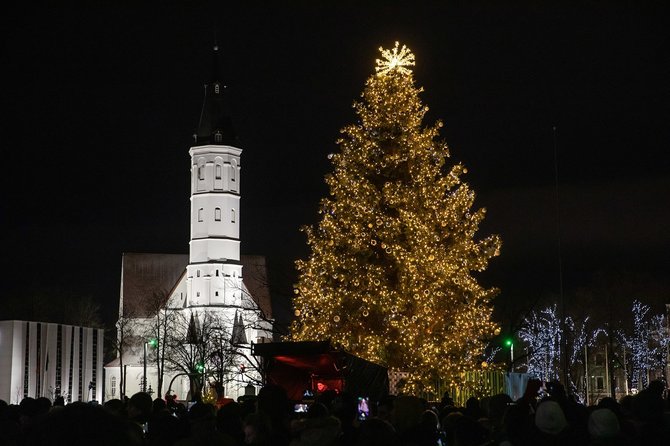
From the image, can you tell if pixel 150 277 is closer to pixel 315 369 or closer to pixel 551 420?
pixel 315 369

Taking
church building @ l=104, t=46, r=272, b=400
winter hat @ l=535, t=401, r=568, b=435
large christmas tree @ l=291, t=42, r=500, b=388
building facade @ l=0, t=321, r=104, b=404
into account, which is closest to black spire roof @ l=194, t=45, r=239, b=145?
church building @ l=104, t=46, r=272, b=400

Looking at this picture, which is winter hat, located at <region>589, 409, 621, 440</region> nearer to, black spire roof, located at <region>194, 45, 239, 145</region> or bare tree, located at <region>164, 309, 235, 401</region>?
bare tree, located at <region>164, 309, 235, 401</region>

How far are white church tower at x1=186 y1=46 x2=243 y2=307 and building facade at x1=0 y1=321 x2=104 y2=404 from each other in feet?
110

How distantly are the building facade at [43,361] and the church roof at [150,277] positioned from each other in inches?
1775

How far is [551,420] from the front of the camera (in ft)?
29.3

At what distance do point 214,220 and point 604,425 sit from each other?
110720mm

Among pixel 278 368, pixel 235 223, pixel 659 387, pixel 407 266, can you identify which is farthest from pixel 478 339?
pixel 235 223

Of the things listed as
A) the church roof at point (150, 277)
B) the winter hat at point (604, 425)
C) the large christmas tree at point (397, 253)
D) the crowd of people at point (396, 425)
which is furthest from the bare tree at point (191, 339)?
the winter hat at point (604, 425)

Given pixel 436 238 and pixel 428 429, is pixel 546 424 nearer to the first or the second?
pixel 428 429

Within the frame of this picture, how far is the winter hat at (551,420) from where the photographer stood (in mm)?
8945

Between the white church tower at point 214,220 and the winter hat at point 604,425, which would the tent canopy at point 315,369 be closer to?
the winter hat at point 604,425

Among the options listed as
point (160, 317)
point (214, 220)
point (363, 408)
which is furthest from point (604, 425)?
point (160, 317)

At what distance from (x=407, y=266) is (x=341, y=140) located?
4539mm

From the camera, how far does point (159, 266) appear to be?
132875 millimetres
